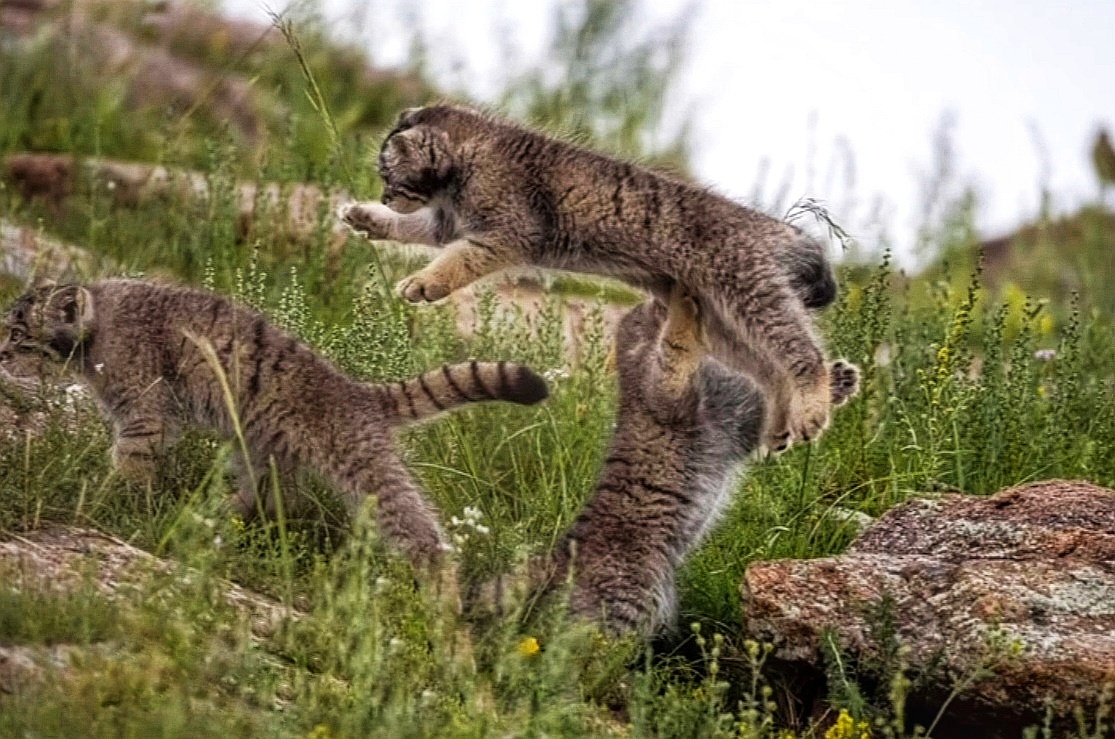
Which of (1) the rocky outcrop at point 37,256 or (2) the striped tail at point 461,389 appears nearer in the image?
(2) the striped tail at point 461,389

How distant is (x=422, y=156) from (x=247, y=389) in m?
1.07

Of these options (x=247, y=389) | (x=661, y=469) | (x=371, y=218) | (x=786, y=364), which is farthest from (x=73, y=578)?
(x=786, y=364)

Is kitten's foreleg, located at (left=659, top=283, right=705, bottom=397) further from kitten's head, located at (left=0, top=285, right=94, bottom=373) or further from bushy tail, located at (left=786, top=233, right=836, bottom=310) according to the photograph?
kitten's head, located at (left=0, top=285, right=94, bottom=373)

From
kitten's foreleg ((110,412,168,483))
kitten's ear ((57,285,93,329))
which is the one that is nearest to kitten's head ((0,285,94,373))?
kitten's ear ((57,285,93,329))

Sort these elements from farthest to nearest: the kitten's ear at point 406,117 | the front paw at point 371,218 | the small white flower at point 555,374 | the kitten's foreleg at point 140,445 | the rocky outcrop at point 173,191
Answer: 1. the rocky outcrop at point 173,191
2. the small white flower at point 555,374
3. the kitten's ear at point 406,117
4. the front paw at point 371,218
5. the kitten's foreleg at point 140,445

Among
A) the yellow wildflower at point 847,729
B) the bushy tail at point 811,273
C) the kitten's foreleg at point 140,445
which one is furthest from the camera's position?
the bushy tail at point 811,273

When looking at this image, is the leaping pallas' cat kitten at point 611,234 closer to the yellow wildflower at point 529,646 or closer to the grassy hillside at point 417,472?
the grassy hillside at point 417,472

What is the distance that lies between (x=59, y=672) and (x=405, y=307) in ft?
14.5

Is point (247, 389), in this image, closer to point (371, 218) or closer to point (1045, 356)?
point (371, 218)

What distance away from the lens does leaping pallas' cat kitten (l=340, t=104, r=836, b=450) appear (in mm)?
6973

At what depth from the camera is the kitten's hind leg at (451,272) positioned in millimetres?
6965

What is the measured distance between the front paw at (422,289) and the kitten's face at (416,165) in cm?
48

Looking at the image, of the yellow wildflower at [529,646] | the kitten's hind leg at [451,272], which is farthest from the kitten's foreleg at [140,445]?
the yellow wildflower at [529,646]

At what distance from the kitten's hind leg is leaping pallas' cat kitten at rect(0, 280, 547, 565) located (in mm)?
273
